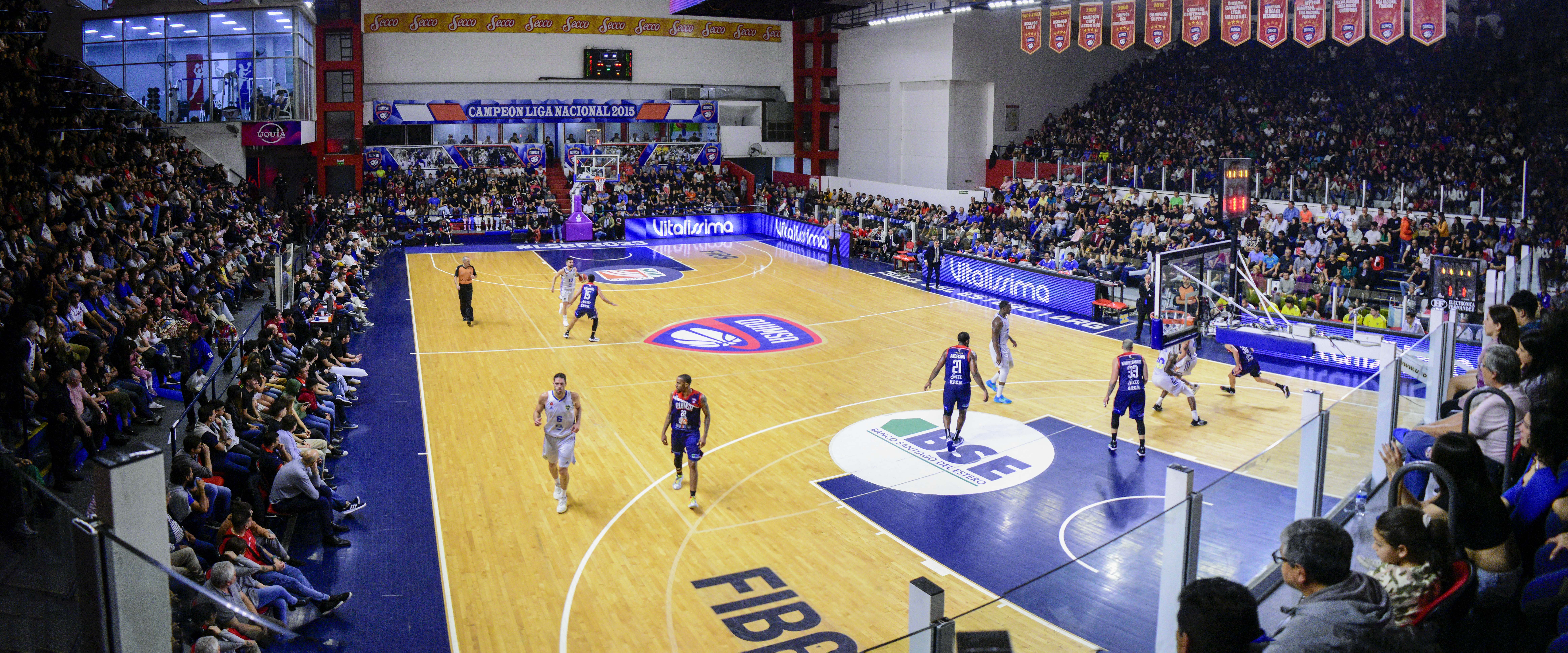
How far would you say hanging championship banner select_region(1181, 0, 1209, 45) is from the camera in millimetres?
26391

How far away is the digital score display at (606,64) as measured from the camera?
4481 centimetres

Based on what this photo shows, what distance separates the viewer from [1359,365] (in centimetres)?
1853

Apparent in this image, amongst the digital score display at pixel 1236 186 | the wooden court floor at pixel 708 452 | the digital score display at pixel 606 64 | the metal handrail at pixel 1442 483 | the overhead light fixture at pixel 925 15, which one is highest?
the overhead light fixture at pixel 925 15

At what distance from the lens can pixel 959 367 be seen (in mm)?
13359

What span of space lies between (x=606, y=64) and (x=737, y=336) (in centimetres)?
2694

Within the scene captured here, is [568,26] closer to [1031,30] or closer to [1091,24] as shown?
[1031,30]

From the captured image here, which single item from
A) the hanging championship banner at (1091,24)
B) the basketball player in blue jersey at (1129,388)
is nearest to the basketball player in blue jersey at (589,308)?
the basketball player in blue jersey at (1129,388)

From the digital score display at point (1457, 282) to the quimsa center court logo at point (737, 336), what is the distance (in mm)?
11748

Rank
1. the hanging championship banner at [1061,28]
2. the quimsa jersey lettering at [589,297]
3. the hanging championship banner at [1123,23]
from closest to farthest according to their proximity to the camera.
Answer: the quimsa jersey lettering at [589,297], the hanging championship banner at [1123,23], the hanging championship banner at [1061,28]

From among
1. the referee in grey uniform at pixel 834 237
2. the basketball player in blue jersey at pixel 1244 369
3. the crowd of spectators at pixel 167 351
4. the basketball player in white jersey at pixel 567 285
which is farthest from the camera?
the referee in grey uniform at pixel 834 237

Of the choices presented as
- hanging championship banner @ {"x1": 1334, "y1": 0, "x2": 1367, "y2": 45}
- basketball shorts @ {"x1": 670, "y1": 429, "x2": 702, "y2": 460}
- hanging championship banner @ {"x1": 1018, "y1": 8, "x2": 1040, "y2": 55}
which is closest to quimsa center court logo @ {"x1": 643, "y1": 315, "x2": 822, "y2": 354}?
basketball shorts @ {"x1": 670, "y1": 429, "x2": 702, "y2": 460}

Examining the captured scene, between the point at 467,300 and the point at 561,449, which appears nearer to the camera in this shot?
the point at 561,449

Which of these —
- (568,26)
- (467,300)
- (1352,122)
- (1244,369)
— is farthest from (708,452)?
(568,26)

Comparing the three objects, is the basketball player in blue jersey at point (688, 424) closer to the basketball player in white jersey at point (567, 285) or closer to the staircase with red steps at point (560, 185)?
the basketball player in white jersey at point (567, 285)
